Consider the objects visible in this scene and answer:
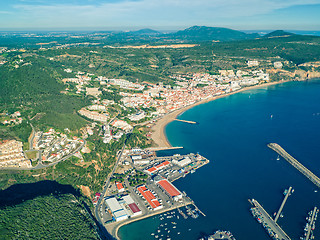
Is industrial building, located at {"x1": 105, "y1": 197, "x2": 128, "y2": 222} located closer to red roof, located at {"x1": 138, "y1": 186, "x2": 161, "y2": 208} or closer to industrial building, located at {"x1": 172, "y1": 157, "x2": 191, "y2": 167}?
red roof, located at {"x1": 138, "y1": 186, "x2": 161, "y2": 208}

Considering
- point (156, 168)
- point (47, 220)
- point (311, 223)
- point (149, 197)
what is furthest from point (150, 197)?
point (311, 223)

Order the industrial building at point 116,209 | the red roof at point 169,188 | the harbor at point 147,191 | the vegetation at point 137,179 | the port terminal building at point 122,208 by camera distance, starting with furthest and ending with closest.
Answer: the vegetation at point 137,179
the red roof at point 169,188
the harbor at point 147,191
the port terminal building at point 122,208
the industrial building at point 116,209

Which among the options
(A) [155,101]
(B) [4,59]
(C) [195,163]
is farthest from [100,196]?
(B) [4,59]

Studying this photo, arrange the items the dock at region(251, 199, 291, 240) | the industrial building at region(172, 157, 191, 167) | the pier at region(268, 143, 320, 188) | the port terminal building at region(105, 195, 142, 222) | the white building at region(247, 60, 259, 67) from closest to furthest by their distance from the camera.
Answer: the dock at region(251, 199, 291, 240), the port terminal building at region(105, 195, 142, 222), the pier at region(268, 143, 320, 188), the industrial building at region(172, 157, 191, 167), the white building at region(247, 60, 259, 67)

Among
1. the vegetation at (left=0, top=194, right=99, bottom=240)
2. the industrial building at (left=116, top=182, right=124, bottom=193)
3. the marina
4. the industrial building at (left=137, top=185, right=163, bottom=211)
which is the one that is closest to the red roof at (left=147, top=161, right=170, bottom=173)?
the industrial building at (left=137, top=185, right=163, bottom=211)

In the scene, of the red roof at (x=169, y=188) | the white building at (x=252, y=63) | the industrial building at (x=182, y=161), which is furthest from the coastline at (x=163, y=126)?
the white building at (x=252, y=63)

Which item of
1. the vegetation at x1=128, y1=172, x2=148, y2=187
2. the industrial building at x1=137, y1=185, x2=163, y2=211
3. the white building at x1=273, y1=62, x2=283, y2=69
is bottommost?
the industrial building at x1=137, y1=185, x2=163, y2=211

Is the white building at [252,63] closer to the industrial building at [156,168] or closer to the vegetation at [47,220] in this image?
the industrial building at [156,168]
